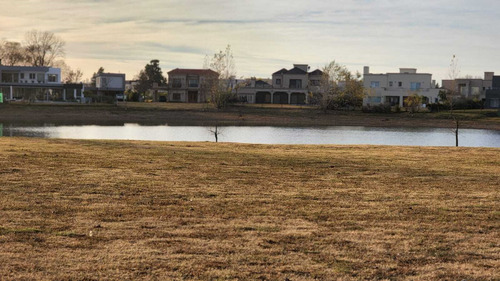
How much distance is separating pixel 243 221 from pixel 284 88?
322ft

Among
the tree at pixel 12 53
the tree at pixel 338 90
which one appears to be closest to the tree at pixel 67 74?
the tree at pixel 12 53

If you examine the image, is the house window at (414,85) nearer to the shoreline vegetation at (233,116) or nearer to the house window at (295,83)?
the shoreline vegetation at (233,116)

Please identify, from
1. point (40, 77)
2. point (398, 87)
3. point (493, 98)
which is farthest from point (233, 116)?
point (493, 98)

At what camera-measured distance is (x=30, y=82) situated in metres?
94.1

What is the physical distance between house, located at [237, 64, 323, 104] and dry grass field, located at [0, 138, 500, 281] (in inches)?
3572

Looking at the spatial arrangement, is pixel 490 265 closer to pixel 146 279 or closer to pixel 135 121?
pixel 146 279

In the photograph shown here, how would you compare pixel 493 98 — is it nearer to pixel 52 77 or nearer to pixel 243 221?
pixel 52 77

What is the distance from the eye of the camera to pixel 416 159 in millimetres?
19266

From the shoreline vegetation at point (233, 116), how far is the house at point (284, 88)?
27.4 m

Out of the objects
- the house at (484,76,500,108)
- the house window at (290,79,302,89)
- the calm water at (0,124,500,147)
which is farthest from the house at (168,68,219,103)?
the calm water at (0,124,500,147)

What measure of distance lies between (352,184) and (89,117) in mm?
58202

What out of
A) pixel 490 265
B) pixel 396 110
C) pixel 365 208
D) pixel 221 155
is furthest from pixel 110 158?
pixel 396 110

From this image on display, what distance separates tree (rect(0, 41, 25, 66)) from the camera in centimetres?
11619

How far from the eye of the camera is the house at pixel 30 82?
92.8 metres
